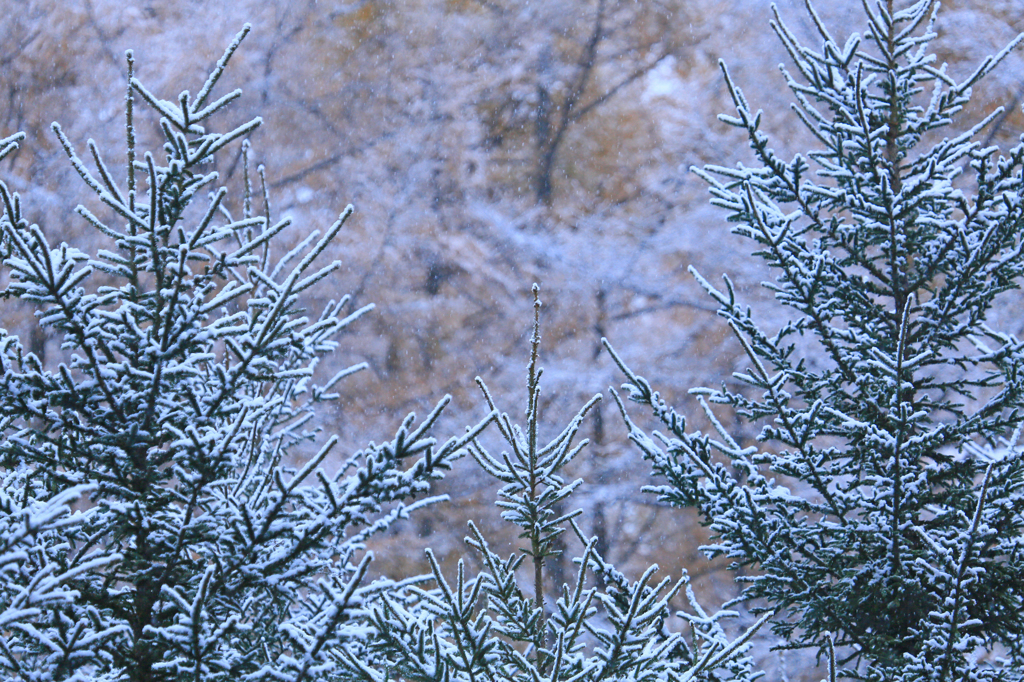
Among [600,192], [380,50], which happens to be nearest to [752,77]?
[600,192]

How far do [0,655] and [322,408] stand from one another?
329 inches

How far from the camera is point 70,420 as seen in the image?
2.10m

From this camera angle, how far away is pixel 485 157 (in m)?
10.7

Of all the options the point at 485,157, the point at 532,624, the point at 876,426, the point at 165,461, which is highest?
the point at 485,157

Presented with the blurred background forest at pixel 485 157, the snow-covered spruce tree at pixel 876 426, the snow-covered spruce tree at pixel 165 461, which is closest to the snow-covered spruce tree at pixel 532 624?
the snow-covered spruce tree at pixel 165 461

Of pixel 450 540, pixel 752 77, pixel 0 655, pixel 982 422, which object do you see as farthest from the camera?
pixel 752 77

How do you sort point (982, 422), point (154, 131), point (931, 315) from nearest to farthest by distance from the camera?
point (982, 422)
point (931, 315)
point (154, 131)

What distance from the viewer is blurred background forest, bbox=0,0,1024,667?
386 inches

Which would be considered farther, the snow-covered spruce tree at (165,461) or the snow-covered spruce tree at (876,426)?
the snow-covered spruce tree at (876,426)

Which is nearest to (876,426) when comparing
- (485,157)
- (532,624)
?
(532,624)

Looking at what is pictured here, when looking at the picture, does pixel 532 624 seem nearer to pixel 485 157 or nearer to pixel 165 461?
pixel 165 461

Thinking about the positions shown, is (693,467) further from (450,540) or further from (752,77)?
(752,77)

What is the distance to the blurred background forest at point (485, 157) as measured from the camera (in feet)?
32.1

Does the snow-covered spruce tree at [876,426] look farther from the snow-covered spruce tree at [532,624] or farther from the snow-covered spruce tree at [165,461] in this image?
the snow-covered spruce tree at [165,461]
